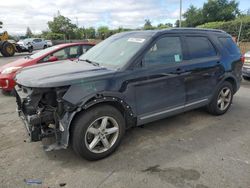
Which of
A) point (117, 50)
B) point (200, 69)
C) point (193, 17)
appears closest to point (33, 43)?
point (117, 50)

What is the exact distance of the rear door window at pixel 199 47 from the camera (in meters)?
4.08

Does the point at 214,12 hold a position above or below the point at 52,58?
above

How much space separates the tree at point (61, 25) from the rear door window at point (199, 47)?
188ft

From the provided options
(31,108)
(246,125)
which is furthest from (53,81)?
(246,125)

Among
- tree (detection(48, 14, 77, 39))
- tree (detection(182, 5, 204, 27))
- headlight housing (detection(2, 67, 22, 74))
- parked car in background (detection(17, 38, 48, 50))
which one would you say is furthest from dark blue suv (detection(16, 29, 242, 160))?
tree (detection(48, 14, 77, 39))

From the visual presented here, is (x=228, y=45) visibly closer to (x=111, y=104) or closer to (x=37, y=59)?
(x=111, y=104)

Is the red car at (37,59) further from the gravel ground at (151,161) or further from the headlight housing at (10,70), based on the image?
the gravel ground at (151,161)

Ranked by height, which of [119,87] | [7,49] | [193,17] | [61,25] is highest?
[193,17]

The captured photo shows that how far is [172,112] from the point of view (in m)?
3.91

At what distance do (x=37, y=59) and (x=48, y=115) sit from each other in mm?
4082

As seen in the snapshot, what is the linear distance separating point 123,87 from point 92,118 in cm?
62

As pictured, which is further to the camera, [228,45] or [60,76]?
[228,45]

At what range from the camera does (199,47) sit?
13.9 ft

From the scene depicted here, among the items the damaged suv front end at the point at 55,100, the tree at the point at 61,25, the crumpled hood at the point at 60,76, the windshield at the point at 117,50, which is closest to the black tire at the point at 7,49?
the windshield at the point at 117,50
